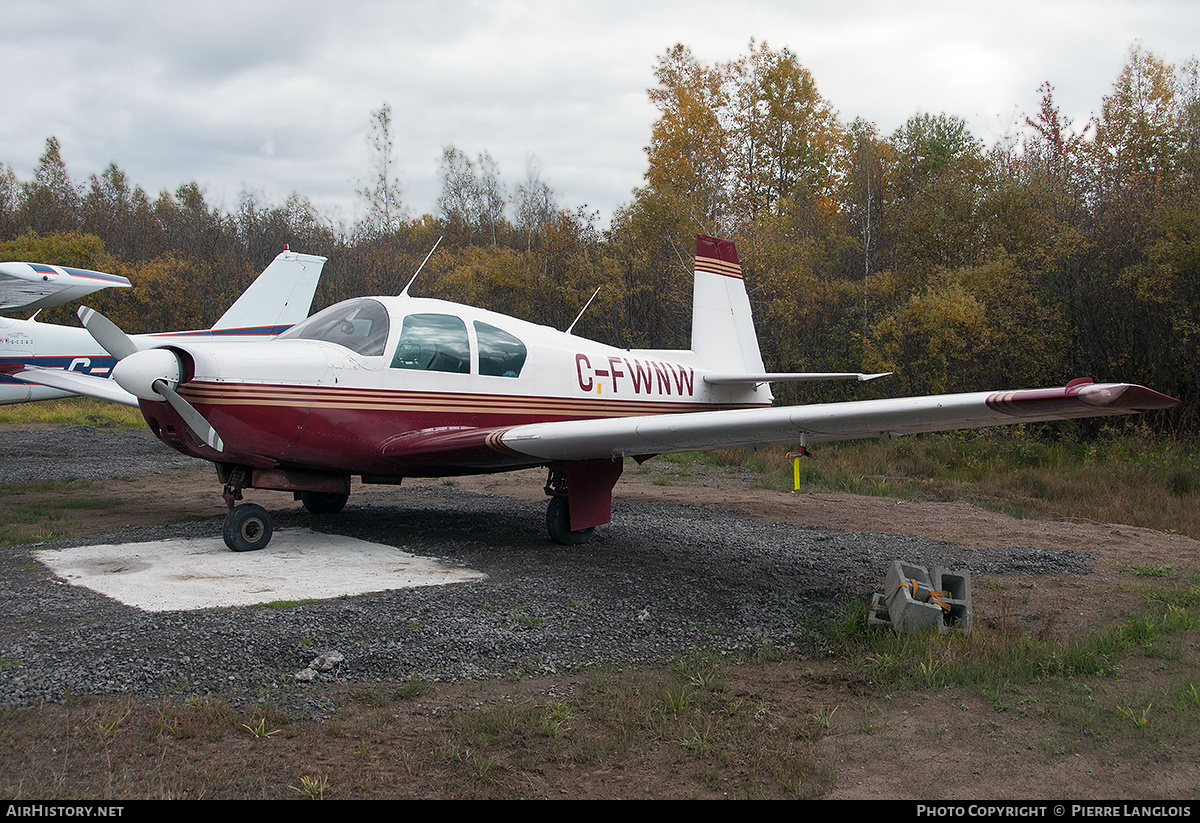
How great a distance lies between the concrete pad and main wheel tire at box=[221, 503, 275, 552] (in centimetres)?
9

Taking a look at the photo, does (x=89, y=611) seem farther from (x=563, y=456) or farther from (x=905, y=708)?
(x=905, y=708)

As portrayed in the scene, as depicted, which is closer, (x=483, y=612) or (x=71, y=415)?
(x=483, y=612)

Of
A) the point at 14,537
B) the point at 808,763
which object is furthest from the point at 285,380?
the point at 808,763

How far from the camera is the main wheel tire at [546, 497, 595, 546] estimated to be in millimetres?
7402

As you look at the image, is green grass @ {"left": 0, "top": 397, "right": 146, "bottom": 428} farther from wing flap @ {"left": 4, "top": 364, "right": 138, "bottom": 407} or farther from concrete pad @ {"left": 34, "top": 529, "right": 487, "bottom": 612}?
concrete pad @ {"left": 34, "top": 529, "right": 487, "bottom": 612}

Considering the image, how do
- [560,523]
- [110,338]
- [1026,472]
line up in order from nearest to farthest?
[110,338], [560,523], [1026,472]

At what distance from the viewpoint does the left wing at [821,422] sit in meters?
4.40

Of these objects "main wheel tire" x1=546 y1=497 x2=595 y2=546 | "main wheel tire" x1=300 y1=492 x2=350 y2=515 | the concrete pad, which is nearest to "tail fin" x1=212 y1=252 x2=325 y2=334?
"main wheel tire" x1=300 y1=492 x2=350 y2=515

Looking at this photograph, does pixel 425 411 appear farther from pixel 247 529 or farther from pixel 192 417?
pixel 192 417

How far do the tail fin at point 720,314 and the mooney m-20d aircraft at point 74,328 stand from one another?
609 centimetres

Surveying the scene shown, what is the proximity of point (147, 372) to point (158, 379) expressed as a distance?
0.09 metres

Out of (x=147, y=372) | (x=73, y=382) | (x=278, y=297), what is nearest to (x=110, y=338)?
(x=147, y=372)

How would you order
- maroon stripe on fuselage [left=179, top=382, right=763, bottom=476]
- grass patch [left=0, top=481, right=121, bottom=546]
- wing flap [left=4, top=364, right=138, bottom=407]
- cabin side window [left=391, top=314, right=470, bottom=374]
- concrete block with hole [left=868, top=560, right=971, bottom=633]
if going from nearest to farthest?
concrete block with hole [left=868, top=560, right=971, bottom=633]
maroon stripe on fuselage [left=179, top=382, right=763, bottom=476]
cabin side window [left=391, top=314, right=470, bottom=374]
grass patch [left=0, top=481, right=121, bottom=546]
wing flap [left=4, top=364, right=138, bottom=407]

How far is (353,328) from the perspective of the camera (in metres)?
7.09
